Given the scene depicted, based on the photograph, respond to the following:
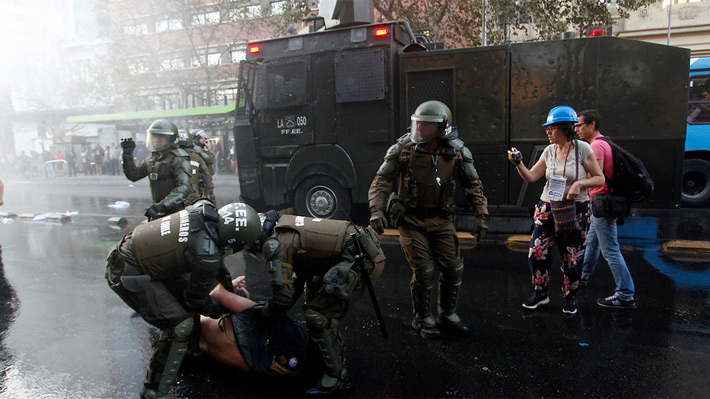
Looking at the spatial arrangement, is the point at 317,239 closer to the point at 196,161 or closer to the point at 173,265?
the point at 173,265

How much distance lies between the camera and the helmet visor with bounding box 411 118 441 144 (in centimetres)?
349

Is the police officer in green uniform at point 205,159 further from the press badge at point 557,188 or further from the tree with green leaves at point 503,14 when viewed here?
the tree with green leaves at point 503,14

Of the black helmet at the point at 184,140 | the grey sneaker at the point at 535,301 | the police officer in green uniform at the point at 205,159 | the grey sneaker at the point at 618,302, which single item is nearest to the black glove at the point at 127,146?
the black helmet at the point at 184,140

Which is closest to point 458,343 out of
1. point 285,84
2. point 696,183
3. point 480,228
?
point 480,228

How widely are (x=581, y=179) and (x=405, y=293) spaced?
6.57 feet

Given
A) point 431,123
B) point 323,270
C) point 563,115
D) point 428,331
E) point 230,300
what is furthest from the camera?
point 563,115

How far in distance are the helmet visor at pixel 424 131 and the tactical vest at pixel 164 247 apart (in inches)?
70.6

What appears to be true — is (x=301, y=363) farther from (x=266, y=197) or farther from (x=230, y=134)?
(x=230, y=134)

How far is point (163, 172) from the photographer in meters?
4.92

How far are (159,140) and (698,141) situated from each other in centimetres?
980

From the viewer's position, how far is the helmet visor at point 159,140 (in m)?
4.87

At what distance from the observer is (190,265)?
2.77 m

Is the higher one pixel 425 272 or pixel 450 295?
pixel 425 272

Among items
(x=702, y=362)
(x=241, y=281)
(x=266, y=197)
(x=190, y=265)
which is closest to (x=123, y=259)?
(x=190, y=265)
